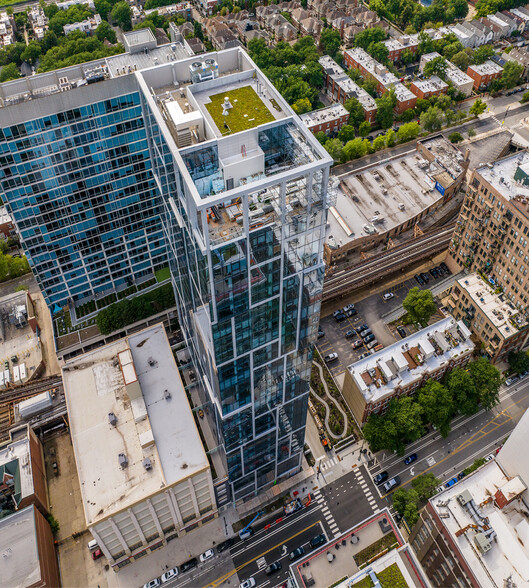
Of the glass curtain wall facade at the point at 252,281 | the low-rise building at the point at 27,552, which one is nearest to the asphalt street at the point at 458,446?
the glass curtain wall facade at the point at 252,281

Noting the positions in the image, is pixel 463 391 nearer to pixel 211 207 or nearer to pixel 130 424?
pixel 130 424

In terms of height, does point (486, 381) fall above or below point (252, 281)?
below

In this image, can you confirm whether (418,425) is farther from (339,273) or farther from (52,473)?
(52,473)

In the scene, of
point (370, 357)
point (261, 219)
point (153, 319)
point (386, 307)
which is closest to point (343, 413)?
point (370, 357)

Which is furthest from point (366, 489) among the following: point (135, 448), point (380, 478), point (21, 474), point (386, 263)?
point (21, 474)

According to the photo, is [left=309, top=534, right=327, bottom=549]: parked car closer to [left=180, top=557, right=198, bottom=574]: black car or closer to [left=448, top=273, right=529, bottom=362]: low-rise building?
[left=180, top=557, right=198, bottom=574]: black car

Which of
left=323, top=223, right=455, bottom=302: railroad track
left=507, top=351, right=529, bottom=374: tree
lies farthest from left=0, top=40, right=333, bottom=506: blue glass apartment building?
left=507, top=351, right=529, bottom=374: tree
